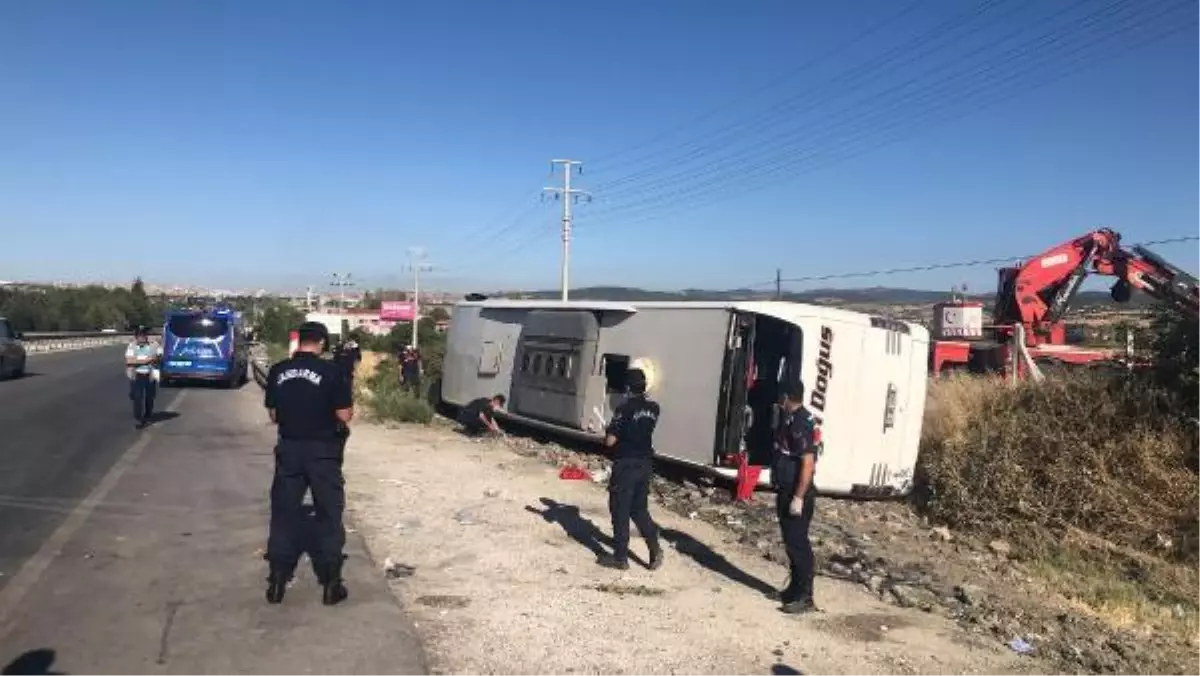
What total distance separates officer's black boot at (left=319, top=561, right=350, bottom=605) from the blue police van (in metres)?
22.7

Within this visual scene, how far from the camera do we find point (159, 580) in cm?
681

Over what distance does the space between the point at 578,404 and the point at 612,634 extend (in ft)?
26.6

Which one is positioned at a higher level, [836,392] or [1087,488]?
[836,392]

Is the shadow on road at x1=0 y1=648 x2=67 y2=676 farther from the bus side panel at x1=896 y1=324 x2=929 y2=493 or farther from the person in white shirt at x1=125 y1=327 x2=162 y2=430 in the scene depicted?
the person in white shirt at x1=125 y1=327 x2=162 y2=430

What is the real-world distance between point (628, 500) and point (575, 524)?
1887 millimetres

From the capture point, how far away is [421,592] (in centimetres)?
684

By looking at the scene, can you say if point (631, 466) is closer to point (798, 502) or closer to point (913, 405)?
point (798, 502)

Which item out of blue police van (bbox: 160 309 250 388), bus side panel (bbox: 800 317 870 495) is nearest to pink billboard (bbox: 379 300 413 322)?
blue police van (bbox: 160 309 250 388)

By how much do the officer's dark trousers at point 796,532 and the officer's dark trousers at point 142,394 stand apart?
13.1 m

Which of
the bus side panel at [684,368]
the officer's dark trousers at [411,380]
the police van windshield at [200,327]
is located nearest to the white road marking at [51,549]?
the bus side panel at [684,368]

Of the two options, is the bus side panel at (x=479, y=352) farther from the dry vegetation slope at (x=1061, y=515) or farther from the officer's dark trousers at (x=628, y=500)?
the officer's dark trousers at (x=628, y=500)

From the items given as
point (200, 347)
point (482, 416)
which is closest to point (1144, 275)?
point (482, 416)

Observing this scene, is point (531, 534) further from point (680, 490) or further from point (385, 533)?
point (680, 490)

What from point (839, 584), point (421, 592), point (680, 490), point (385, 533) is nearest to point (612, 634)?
point (421, 592)
